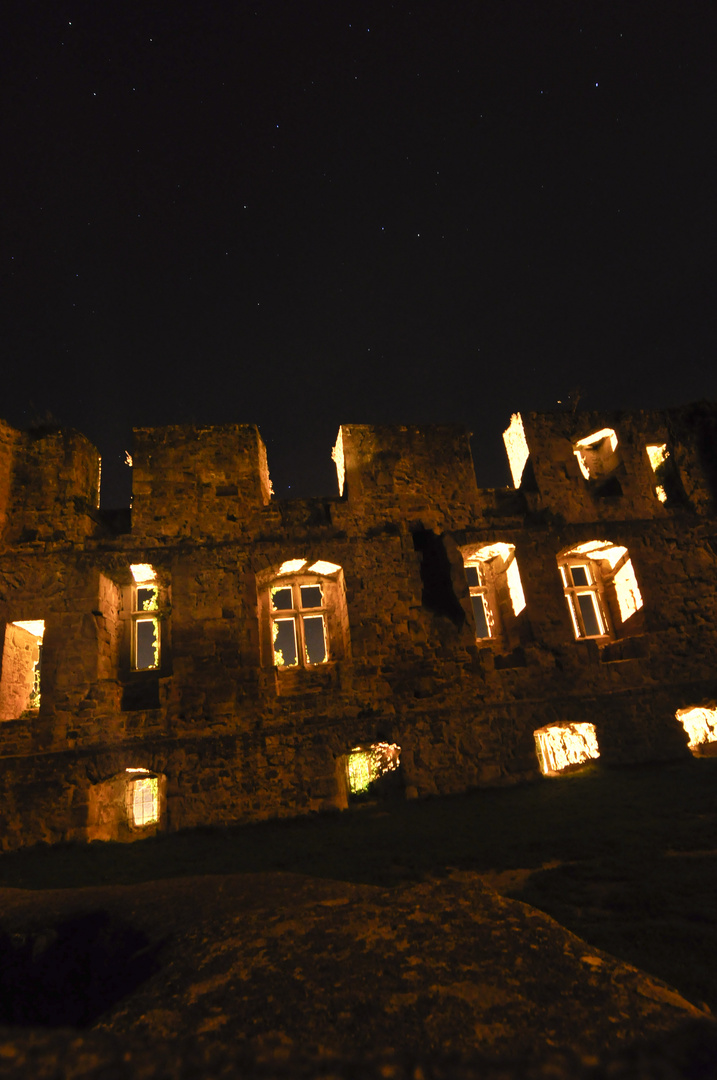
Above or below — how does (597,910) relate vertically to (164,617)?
below

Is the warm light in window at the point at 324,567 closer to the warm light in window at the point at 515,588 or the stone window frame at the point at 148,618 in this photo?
the stone window frame at the point at 148,618

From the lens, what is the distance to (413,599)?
34.7 ft

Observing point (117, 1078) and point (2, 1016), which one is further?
point (2, 1016)

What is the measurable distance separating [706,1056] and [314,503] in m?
10.1

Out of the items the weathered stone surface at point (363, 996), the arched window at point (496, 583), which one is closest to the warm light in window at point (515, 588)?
the arched window at point (496, 583)

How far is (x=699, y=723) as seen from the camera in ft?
34.9

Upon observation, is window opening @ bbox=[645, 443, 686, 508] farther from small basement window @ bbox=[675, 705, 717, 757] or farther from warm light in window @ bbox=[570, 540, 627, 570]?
small basement window @ bbox=[675, 705, 717, 757]

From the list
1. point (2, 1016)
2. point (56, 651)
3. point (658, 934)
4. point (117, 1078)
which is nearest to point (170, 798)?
point (56, 651)

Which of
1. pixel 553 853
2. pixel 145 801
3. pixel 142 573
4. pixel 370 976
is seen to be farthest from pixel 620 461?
pixel 145 801

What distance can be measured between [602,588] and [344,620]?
6231mm

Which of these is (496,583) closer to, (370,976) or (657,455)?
(657,455)

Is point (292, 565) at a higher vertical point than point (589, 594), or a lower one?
higher

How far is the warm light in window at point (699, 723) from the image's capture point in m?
10.5

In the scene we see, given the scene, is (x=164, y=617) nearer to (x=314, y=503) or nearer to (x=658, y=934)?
(x=314, y=503)
